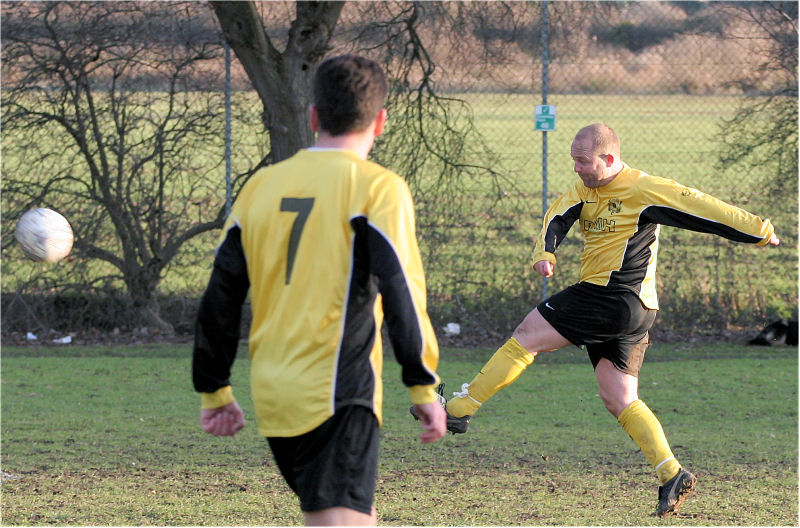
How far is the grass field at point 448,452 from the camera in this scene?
495cm

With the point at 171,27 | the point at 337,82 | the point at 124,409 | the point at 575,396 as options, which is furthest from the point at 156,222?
the point at 337,82

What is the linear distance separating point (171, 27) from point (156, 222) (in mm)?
2134

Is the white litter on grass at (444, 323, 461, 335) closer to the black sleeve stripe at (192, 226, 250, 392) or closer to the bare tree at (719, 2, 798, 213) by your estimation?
the bare tree at (719, 2, 798, 213)

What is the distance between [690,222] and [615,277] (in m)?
A: 0.49

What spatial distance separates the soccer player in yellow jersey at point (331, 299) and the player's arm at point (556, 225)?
2245mm

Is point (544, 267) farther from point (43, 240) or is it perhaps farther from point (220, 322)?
point (43, 240)

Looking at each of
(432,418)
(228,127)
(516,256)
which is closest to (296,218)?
(432,418)

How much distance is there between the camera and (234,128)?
33.0 ft

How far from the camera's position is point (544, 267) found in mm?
4852

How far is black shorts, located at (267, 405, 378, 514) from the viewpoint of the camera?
2.77 meters

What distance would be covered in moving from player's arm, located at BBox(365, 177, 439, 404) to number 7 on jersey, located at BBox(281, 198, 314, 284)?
0.20m

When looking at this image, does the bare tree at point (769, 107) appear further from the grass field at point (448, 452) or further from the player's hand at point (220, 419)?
the player's hand at point (220, 419)

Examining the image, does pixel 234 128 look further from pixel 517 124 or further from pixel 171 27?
pixel 517 124

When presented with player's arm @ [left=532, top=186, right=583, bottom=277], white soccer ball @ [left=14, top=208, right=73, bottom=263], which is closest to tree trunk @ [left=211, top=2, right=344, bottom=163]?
white soccer ball @ [left=14, top=208, right=73, bottom=263]
